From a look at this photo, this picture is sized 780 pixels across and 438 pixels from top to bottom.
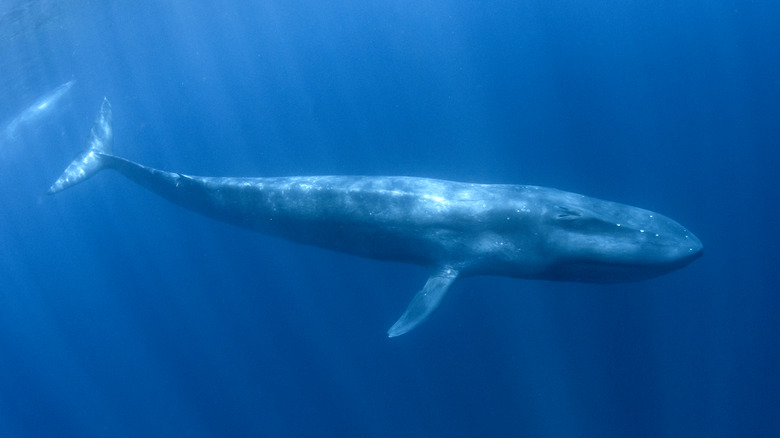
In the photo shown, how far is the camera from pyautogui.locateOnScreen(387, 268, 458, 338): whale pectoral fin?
8117 mm

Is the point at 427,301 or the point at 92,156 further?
the point at 92,156

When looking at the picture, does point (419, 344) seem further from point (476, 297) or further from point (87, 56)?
point (87, 56)

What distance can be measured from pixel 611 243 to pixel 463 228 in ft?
7.87

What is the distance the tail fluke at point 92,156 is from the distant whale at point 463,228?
7088 mm

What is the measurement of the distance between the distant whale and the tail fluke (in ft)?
23.3

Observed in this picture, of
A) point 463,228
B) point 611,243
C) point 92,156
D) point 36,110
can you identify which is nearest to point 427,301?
point 463,228

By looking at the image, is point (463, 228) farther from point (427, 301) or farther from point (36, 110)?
point (36, 110)

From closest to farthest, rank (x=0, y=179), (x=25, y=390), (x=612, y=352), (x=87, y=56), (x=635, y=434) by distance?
(x=635, y=434) < (x=612, y=352) < (x=25, y=390) < (x=87, y=56) < (x=0, y=179)

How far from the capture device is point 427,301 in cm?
834

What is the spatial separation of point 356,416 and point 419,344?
250cm

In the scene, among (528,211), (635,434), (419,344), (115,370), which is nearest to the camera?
(528,211)

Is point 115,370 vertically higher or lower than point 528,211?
higher

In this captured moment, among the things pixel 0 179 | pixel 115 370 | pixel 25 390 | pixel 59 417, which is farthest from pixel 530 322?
pixel 0 179

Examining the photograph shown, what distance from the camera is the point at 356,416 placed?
1267 cm
